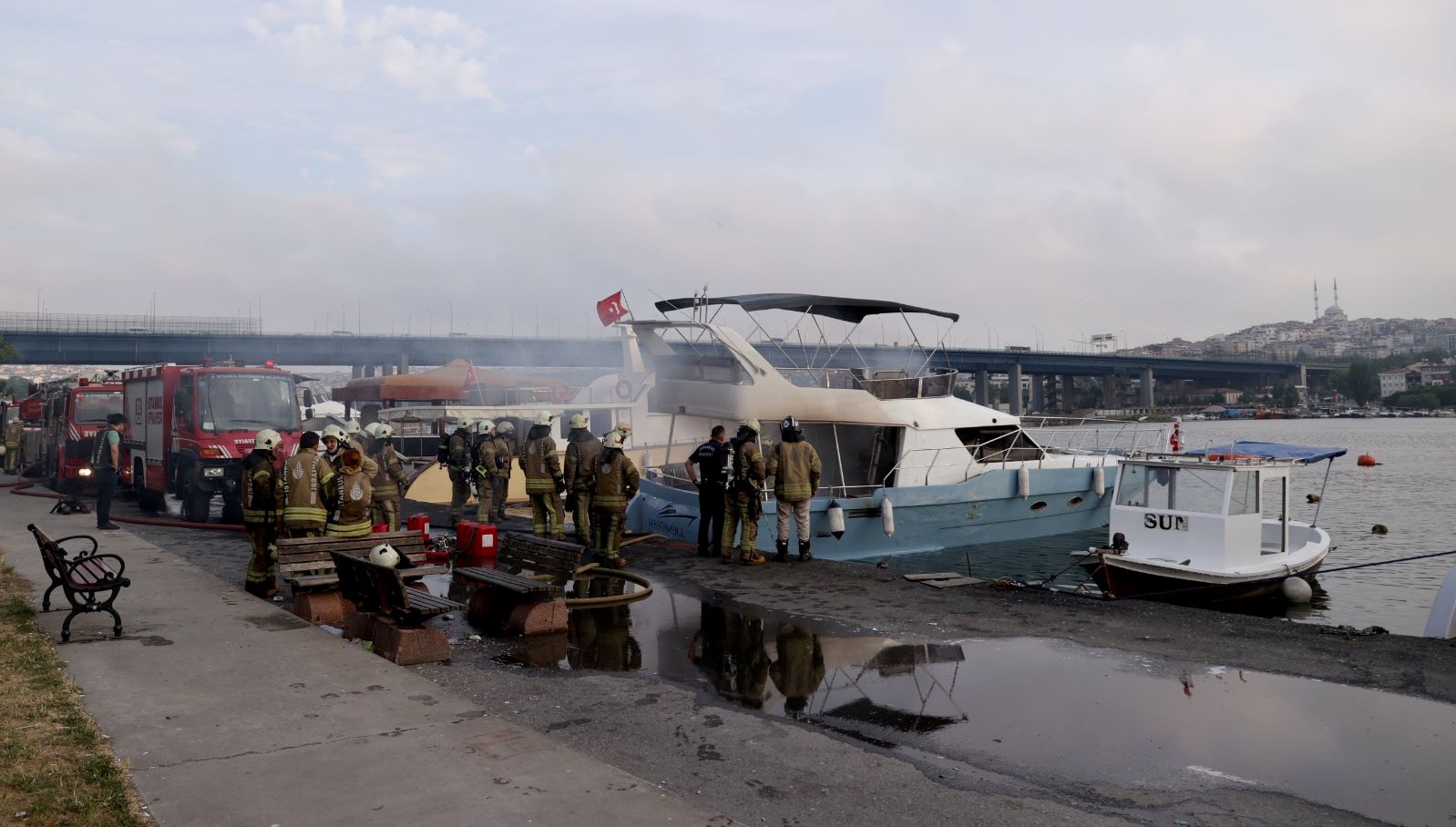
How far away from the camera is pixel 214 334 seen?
2640 inches

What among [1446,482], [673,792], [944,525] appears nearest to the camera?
[673,792]

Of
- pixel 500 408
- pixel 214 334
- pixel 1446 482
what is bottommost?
pixel 1446 482

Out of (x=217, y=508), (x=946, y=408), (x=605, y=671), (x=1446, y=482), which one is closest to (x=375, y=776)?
(x=605, y=671)

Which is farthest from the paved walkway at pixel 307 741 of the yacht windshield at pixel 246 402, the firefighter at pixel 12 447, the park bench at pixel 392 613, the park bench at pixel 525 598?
the firefighter at pixel 12 447

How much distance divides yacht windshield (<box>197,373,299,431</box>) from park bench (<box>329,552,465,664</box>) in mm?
11641

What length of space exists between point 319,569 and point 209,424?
35.7ft

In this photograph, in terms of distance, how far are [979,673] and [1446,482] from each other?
43167 mm

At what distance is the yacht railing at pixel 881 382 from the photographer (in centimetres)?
1778

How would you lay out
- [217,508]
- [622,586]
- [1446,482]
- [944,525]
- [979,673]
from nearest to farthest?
[979,673] → [622,586] → [944,525] → [217,508] → [1446,482]

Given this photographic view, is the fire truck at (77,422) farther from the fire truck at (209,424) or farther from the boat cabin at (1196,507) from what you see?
the boat cabin at (1196,507)

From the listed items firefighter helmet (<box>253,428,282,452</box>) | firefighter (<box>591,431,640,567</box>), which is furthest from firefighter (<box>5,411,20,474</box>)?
firefighter (<box>591,431,640,567</box>)

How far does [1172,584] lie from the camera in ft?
45.0

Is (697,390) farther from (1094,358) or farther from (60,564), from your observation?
(1094,358)

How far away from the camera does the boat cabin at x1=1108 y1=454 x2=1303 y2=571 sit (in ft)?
45.7
